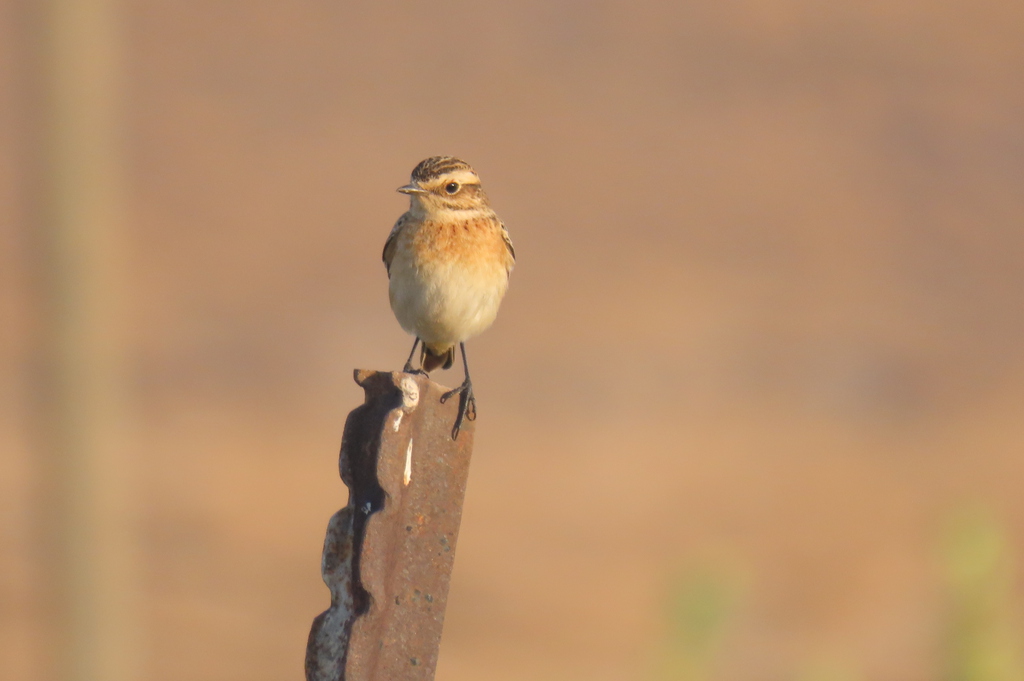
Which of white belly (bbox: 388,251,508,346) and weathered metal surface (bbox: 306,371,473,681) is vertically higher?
white belly (bbox: 388,251,508,346)

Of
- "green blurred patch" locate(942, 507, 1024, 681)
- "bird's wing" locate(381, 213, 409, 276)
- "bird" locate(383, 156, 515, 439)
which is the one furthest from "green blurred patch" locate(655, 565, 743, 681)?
"bird's wing" locate(381, 213, 409, 276)

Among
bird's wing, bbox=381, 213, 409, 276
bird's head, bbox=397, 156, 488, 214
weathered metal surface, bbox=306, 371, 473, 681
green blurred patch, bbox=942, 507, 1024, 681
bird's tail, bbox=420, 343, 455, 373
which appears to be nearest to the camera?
weathered metal surface, bbox=306, 371, 473, 681

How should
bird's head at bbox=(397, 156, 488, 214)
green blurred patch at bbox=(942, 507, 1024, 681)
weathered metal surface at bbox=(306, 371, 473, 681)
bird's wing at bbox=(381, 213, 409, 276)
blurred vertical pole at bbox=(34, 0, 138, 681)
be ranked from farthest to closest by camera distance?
blurred vertical pole at bbox=(34, 0, 138, 681) < bird's wing at bbox=(381, 213, 409, 276) < bird's head at bbox=(397, 156, 488, 214) < green blurred patch at bbox=(942, 507, 1024, 681) < weathered metal surface at bbox=(306, 371, 473, 681)

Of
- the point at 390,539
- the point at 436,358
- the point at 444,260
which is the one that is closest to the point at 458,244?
the point at 444,260

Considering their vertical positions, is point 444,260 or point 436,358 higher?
point 444,260

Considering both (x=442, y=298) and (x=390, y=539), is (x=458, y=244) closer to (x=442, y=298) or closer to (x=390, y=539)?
(x=442, y=298)

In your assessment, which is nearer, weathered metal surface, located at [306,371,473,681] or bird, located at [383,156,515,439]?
weathered metal surface, located at [306,371,473,681]

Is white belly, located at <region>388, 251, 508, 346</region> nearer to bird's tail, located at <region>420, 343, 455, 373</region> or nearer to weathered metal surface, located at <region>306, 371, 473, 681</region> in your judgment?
bird's tail, located at <region>420, 343, 455, 373</region>

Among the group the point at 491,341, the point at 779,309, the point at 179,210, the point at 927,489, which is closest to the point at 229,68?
the point at 179,210
